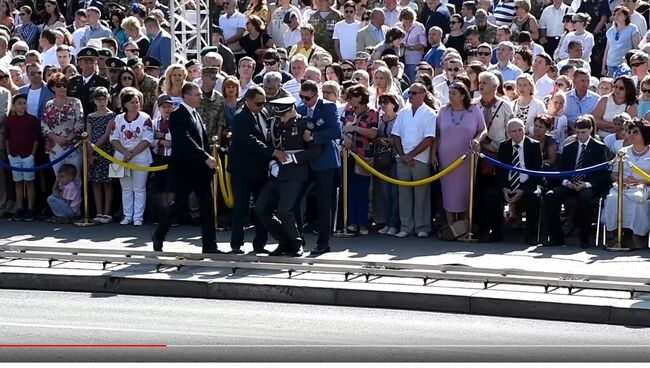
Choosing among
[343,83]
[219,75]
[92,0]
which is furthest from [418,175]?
[92,0]

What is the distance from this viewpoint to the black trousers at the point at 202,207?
16984 mm

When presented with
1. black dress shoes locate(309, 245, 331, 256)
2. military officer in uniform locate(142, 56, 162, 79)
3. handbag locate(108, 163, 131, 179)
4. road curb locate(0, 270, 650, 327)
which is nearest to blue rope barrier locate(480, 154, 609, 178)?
black dress shoes locate(309, 245, 331, 256)

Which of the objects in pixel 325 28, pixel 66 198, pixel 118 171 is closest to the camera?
pixel 118 171

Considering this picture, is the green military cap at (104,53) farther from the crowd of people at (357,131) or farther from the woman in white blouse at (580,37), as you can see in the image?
the woman in white blouse at (580,37)

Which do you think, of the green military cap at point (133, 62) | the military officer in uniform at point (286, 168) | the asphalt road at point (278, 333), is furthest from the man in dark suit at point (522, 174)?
the green military cap at point (133, 62)

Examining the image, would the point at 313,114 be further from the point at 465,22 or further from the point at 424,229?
the point at 465,22

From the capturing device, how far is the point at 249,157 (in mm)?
16906

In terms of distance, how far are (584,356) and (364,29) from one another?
38.7ft

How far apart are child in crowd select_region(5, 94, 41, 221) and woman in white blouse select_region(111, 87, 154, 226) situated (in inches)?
51.9

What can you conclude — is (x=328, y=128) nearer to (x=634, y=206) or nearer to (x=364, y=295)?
(x=364, y=295)

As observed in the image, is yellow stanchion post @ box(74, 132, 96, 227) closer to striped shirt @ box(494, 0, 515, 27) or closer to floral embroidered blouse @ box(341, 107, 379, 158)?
floral embroidered blouse @ box(341, 107, 379, 158)

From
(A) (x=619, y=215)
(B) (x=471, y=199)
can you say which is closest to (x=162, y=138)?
(B) (x=471, y=199)

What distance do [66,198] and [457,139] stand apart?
5446mm

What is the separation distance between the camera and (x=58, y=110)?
19938 mm
